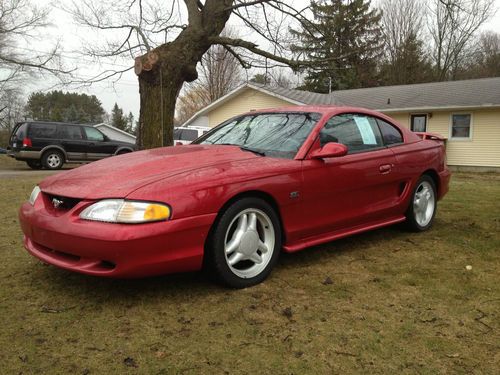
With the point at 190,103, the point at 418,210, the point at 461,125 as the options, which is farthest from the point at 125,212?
the point at 190,103

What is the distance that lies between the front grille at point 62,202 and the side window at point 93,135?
1413cm

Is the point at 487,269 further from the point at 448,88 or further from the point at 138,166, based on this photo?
the point at 448,88

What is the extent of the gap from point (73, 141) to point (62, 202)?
1397cm

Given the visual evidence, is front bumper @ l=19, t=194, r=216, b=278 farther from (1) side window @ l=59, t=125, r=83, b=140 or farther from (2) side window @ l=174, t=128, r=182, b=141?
(2) side window @ l=174, t=128, r=182, b=141

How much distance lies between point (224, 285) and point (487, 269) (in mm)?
2250

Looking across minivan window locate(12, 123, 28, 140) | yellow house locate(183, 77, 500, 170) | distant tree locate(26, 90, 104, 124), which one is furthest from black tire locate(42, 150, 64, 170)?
distant tree locate(26, 90, 104, 124)

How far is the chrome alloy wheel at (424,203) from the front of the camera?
16.1 ft

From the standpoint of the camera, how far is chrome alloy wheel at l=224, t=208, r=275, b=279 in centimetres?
319

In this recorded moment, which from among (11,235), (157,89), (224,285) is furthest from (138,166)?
(157,89)

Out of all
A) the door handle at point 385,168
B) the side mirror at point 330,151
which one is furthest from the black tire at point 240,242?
the door handle at point 385,168

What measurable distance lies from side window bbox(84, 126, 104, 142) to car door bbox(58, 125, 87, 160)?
0.21 metres

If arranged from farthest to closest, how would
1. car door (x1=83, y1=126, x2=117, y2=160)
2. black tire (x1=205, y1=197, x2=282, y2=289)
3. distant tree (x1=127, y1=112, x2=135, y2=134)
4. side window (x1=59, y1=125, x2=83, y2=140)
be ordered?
1. distant tree (x1=127, y1=112, x2=135, y2=134)
2. car door (x1=83, y1=126, x2=117, y2=160)
3. side window (x1=59, y1=125, x2=83, y2=140)
4. black tire (x1=205, y1=197, x2=282, y2=289)

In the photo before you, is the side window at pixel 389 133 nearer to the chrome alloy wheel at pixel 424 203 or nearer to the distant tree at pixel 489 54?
the chrome alloy wheel at pixel 424 203

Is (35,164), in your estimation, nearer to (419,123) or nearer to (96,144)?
(96,144)
